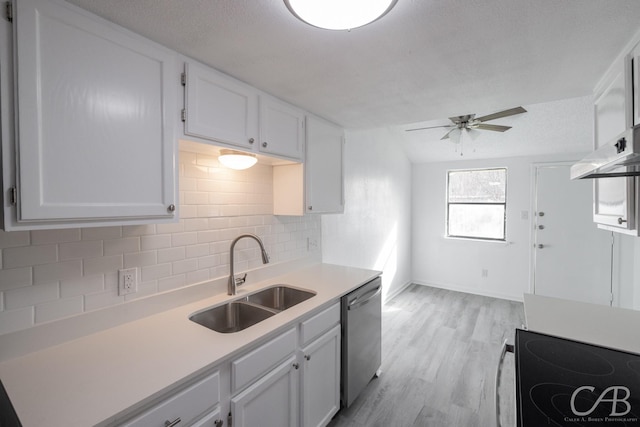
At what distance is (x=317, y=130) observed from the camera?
2277 millimetres

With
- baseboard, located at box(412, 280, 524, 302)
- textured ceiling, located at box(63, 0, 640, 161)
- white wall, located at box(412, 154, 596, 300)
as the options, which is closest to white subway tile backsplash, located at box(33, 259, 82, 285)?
textured ceiling, located at box(63, 0, 640, 161)

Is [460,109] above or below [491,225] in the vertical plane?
above

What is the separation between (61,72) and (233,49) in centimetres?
66

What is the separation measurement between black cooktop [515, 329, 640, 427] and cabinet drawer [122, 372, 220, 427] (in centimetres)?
106

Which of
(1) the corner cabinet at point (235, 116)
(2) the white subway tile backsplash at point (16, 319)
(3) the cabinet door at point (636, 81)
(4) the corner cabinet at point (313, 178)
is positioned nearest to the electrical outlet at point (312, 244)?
(4) the corner cabinet at point (313, 178)

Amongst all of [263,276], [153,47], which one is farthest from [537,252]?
[153,47]

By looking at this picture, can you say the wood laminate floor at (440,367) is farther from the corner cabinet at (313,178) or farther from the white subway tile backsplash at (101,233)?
the white subway tile backsplash at (101,233)

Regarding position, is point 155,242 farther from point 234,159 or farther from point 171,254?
point 234,159

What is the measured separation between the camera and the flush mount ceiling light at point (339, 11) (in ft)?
2.98

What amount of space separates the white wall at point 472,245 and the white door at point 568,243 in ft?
0.51

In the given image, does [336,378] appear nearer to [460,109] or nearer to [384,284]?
[460,109]

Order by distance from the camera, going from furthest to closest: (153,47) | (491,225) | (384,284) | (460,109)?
1. (491,225)
2. (384,284)
3. (460,109)
4. (153,47)

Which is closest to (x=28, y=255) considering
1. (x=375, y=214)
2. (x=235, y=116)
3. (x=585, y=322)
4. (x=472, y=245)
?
(x=235, y=116)

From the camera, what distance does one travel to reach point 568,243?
4016mm
